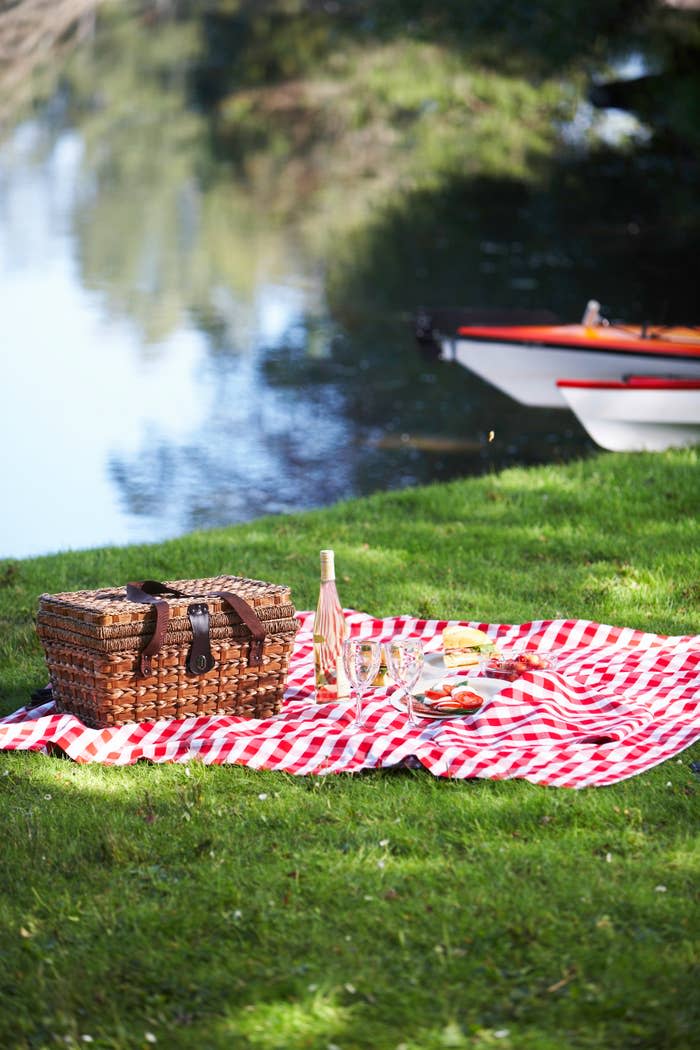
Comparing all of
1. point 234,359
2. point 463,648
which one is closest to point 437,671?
point 463,648

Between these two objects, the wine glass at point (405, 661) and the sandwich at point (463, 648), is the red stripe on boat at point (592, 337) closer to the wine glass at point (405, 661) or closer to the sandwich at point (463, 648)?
the sandwich at point (463, 648)

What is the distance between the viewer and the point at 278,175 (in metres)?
30.8

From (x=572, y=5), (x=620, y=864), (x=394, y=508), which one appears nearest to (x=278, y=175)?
(x=572, y=5)

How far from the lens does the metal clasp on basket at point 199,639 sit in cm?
437

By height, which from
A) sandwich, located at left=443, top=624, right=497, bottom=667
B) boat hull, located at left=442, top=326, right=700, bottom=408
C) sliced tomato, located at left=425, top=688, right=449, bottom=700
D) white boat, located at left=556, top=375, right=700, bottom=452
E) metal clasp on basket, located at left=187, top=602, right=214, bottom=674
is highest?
boat hull, located at left=442, top=326, right=700, bottom=408

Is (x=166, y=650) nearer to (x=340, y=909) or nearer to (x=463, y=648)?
(x=463, y=648)

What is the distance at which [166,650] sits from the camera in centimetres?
435

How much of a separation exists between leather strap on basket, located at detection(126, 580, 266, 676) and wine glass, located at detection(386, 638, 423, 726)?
0.46 m

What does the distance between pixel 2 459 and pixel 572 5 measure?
47.1 ft

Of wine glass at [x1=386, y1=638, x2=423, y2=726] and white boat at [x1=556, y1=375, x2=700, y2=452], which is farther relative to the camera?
white boat at [x1=556, y1=375, x2=700, y2=452]

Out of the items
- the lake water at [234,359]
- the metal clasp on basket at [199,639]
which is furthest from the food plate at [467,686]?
the lake water at [234,359]

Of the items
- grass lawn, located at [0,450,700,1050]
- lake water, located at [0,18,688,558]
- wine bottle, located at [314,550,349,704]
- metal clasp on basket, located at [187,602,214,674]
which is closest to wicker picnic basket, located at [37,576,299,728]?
metal clasp on basket, located at [187,602,214,674]

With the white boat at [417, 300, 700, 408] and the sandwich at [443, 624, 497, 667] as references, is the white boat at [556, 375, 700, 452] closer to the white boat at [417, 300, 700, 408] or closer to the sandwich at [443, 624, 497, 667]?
the white boat at [417, 300, 700, 408]

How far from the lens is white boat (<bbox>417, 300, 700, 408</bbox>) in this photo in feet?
30.1
